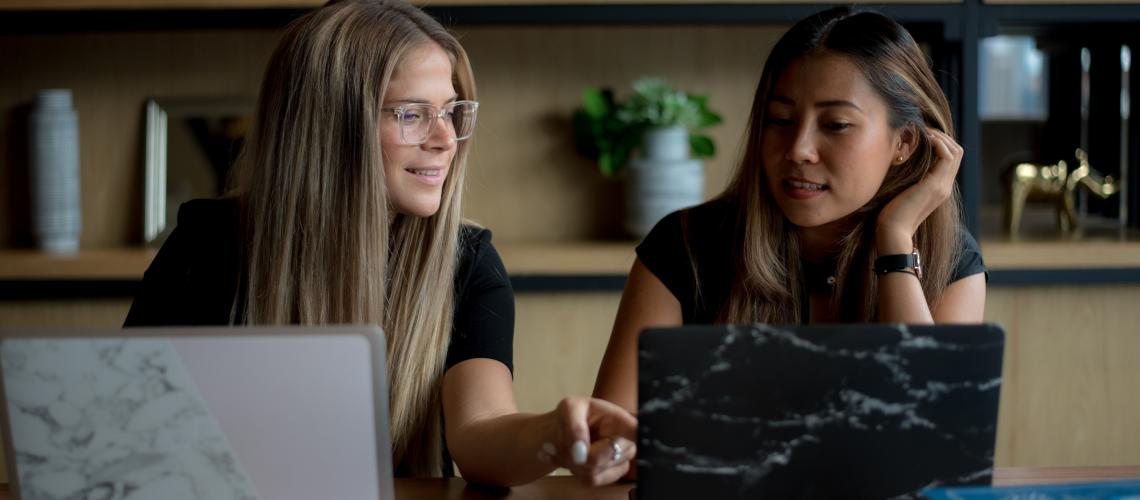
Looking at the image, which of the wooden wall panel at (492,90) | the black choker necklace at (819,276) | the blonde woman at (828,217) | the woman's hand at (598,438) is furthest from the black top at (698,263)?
the wooden wall panel at (492,90)

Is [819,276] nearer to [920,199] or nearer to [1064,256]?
[920,199]

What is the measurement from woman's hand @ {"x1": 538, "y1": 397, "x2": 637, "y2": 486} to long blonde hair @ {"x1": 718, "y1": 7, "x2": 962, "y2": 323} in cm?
58

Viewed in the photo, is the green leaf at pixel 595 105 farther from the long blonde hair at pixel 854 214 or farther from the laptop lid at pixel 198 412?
the laptop lid at pixel 198 412

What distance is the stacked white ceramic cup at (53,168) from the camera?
2379 mm

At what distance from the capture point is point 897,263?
4.78 ft

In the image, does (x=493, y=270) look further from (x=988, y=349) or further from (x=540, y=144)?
(x=540, y=144)

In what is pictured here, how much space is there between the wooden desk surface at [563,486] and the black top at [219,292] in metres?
0.21

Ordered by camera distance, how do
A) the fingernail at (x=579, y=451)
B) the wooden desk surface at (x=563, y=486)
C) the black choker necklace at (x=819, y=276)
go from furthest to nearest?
the black choker necklace at (x=819, y=276) < the wooden desk surface at (x=563, y=486) < the fingernail at (x=579, y=451)

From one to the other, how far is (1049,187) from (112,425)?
221cm

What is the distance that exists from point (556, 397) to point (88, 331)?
160 cm

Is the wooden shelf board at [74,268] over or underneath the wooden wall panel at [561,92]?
underneath

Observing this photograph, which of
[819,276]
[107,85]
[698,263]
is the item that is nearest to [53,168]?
[107,85]

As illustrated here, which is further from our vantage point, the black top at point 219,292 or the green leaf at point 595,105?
the green leaf at point 595,105

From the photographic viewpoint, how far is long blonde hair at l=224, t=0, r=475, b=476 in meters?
1.35
